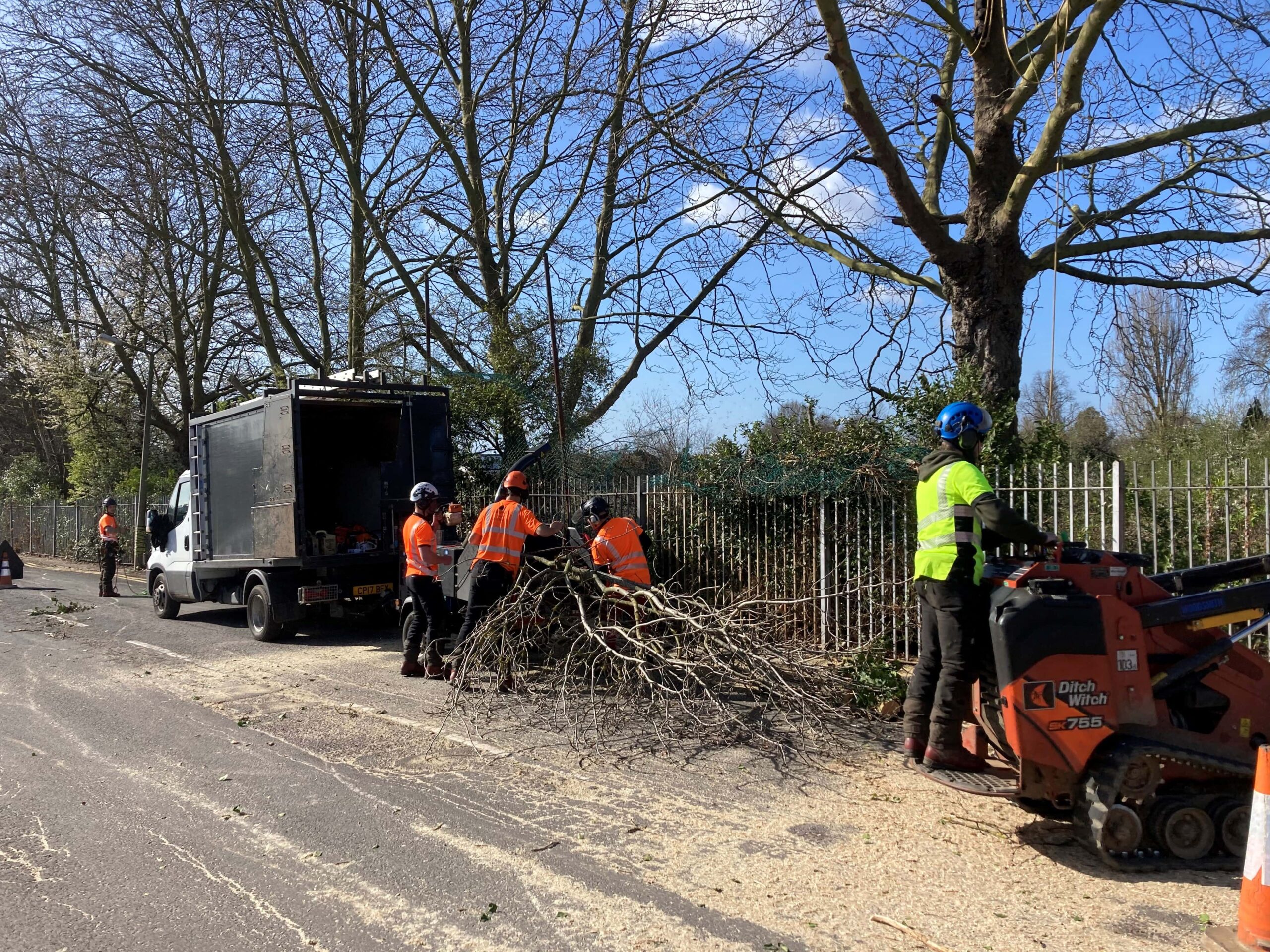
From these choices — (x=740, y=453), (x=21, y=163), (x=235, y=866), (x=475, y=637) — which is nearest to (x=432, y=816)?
(x=235, y=866)

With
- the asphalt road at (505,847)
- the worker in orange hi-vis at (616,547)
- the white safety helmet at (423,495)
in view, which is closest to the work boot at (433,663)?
the asphalt road at (505,847)

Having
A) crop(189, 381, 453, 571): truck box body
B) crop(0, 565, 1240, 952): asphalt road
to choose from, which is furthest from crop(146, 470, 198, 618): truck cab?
crop(0, 565, 1240, 952): asphalt road

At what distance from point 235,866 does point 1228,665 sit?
4799 millimetres

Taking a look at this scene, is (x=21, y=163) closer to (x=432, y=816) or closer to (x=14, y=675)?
(x=14, y=675)

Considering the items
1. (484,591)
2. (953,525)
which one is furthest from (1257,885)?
(484,591)

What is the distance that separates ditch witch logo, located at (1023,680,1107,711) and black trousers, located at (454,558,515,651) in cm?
458

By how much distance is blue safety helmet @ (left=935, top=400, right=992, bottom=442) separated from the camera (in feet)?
16.0

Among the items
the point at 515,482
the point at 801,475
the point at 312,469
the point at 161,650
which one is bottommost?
the point at 161,650

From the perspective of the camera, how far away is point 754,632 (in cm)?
647

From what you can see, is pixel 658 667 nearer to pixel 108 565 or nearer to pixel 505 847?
pixel 505 847

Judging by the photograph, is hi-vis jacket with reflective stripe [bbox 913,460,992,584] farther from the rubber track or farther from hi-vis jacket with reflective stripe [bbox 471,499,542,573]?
hi-vis jacket with reflective stripe [bbox 471,499,542,573]

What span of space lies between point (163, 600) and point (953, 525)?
40.9 feet

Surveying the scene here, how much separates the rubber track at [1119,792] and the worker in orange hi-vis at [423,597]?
558 cm

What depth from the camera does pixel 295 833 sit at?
4578 millimetres
